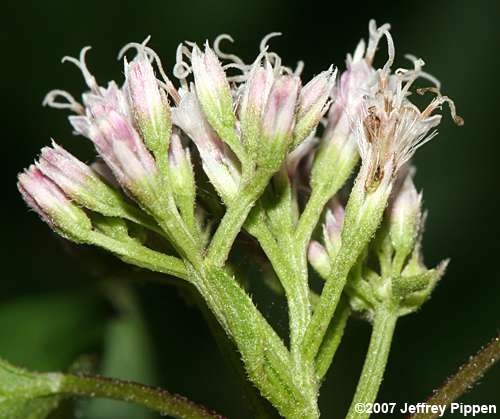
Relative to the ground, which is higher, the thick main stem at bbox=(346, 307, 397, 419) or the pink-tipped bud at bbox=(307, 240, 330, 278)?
the pink-tipped bud at bbox=(307, 240, 330, 278)

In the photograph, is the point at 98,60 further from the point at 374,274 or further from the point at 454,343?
the point at 374,274

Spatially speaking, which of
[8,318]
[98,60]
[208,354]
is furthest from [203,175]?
[98,60]

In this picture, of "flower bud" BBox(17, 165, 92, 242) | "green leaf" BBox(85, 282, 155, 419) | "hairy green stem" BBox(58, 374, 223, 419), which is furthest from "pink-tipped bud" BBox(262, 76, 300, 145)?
"green leaf" BBox(85, 282, 155, 419)

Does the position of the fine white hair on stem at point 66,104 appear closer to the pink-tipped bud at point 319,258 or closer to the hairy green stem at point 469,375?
the pink-tipped bud at point 319,258

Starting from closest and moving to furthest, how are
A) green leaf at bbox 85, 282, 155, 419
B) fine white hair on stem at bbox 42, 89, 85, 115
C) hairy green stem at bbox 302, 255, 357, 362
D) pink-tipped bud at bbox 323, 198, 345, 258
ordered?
hairy green stem at bbox 302, 255, 357, 362 → pink-tipped bud at bbox 323, 198, 345, 258 → fine white hair on stem at bbox 42, 89, 85, 115 → green leaf at bbox 85, 282, 155, 419

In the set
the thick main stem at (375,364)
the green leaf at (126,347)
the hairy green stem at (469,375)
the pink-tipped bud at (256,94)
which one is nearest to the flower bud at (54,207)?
the pink-tipped bud at (256,94)

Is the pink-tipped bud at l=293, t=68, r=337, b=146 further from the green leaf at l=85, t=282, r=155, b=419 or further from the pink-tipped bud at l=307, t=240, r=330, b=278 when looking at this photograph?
the green leaf at l=85, t=282, r=155, b=419

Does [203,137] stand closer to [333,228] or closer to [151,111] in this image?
[151,111]
